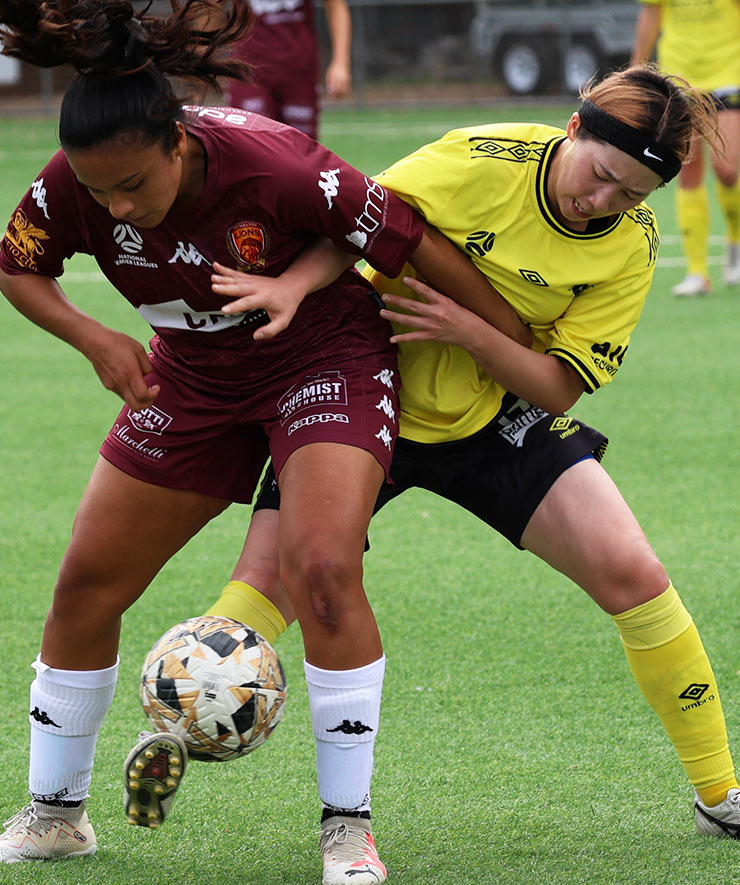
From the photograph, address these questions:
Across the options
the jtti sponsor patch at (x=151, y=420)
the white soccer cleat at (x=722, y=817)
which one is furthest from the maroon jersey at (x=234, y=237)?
the white soccer cleat at (x=722, y=817)

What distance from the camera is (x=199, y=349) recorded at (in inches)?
117

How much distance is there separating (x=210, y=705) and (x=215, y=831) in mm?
568

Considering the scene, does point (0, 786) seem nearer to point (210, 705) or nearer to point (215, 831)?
point (215, 831)

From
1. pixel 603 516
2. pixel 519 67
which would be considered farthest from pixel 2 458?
pixel 519 67

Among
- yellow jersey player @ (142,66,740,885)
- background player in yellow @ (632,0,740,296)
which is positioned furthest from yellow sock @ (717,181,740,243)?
yellow jersey player @ (142,66,740,885)

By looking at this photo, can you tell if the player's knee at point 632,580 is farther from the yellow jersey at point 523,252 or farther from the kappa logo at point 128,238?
the kappa logo at point 128,238

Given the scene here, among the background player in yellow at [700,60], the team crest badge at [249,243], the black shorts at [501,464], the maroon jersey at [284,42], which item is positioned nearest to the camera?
the team crest badge at [249,243]

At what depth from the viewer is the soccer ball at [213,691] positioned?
8.71ft

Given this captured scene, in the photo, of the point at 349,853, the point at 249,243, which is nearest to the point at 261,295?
the point at 249,243

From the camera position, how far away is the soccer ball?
2.66 m

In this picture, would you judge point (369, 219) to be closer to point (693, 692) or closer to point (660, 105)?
point (660, 105)

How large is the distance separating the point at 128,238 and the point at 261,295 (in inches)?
12.8

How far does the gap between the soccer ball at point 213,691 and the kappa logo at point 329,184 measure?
34.2 inches

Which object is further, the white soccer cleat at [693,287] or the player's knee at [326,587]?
the white soccer cleat at [693,287]
